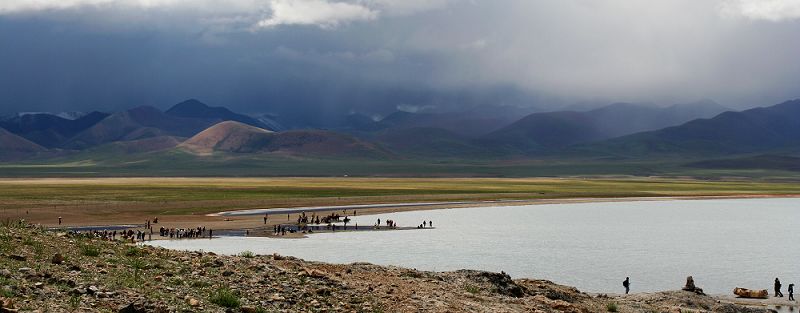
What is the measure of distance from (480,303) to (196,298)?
28.7ft

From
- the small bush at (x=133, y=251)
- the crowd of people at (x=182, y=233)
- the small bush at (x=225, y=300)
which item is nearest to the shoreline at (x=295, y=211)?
the crowd of people at (x=182, y=233)

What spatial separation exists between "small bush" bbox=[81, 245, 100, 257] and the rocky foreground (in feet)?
0.09

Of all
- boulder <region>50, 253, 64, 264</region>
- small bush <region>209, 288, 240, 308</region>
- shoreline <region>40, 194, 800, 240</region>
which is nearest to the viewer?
small bush <region>209, 288, 240, 308</region>

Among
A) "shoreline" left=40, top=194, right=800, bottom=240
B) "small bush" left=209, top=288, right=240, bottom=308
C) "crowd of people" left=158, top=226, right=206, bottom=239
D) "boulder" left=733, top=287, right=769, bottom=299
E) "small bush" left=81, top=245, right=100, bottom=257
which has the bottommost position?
"boulder" left=733, top=287, right=769, bottom=299

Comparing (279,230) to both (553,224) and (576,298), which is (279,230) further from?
(576,298)

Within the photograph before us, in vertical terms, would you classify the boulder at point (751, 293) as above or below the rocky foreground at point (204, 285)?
below

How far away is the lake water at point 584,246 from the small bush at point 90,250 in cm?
2950

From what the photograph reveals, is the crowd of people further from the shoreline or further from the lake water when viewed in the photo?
the lake water

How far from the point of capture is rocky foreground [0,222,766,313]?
18656 millimetres

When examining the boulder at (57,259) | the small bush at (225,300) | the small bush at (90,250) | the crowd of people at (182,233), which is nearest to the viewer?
the small bush at (225,300)

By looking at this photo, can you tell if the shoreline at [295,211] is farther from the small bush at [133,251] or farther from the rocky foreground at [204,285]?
the rocky foreground at [204,285]

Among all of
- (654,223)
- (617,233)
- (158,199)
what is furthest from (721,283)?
(158,199)

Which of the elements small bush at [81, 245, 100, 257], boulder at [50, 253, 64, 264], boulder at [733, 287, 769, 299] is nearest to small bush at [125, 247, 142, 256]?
small bush at [81, 245, 100, 257]

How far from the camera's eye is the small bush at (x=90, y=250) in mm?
22594
